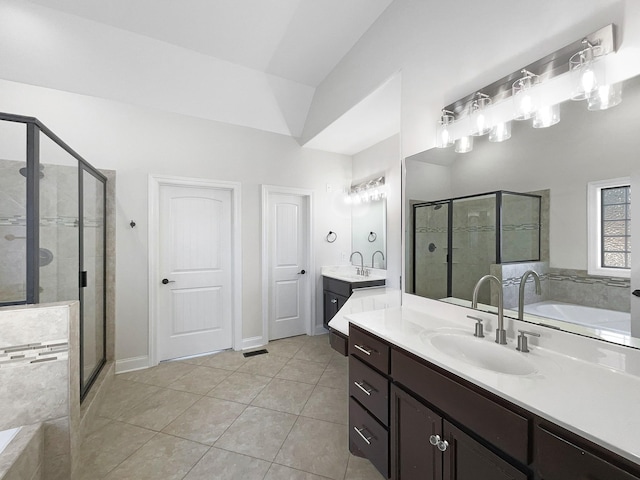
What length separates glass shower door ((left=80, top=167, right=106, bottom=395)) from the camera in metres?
2.09

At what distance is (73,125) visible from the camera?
8.16 feet

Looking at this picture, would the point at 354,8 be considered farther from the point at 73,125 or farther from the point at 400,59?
the point at 73,125

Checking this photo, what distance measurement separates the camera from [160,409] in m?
2.12

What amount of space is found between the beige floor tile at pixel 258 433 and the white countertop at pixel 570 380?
1092 millimetres

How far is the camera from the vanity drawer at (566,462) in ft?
2.08

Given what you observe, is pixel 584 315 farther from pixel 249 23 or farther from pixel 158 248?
pixel 158 248

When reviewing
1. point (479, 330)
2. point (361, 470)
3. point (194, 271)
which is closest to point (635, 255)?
point (479, 330)

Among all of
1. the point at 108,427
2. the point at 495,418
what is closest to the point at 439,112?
the point at 495,418

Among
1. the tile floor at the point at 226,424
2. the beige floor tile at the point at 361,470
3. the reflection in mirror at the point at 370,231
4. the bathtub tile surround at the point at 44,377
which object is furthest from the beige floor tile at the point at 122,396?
the reflection in mirror at the point at 370,231

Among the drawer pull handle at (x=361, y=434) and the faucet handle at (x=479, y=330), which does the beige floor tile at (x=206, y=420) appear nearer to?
the drawer pull handle at (x=361, y=434)

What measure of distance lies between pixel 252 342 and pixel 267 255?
3.63 ft

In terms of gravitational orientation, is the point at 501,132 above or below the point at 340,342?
above

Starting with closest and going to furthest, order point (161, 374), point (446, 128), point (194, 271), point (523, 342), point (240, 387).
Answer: point (523, 342), point (446, 128), point (240, 387), point (161, 374), point (194, 271)

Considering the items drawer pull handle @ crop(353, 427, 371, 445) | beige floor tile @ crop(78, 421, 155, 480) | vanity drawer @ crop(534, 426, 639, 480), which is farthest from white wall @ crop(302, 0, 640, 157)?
beige floor tile @ crop(78, 421, 155, 480)
